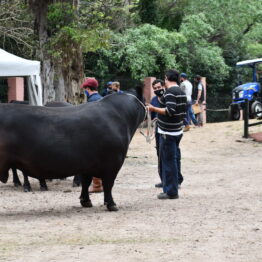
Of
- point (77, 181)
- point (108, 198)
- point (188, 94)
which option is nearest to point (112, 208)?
point (108, 198)

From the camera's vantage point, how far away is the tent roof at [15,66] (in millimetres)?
14711

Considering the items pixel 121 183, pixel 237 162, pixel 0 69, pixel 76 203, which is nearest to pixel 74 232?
pixel 76 203

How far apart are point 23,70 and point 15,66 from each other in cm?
29

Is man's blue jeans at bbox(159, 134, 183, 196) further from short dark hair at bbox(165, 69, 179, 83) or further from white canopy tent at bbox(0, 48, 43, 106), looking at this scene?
white canopy tent at bbox(0, 48, 43, 106)

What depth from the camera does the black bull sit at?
987cm

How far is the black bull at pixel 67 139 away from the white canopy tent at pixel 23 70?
15.3 feet

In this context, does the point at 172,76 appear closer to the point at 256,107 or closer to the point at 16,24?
the point at 16,24

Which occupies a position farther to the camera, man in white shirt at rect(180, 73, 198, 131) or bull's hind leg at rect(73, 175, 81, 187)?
man in white shirt at rect(180, 73, 198, 131)

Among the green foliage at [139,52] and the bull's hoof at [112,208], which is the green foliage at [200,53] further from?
the bull's hoof at [112,208]

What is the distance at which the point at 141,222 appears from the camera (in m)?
9.24

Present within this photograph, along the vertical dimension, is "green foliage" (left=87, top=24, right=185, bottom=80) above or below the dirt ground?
above

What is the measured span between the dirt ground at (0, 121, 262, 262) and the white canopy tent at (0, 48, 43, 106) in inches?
91.1

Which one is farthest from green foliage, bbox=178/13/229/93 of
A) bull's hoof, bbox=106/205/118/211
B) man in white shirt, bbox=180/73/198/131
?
bull's hoof, bbox=106/205/118/211

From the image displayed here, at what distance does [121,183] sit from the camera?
14.2m
